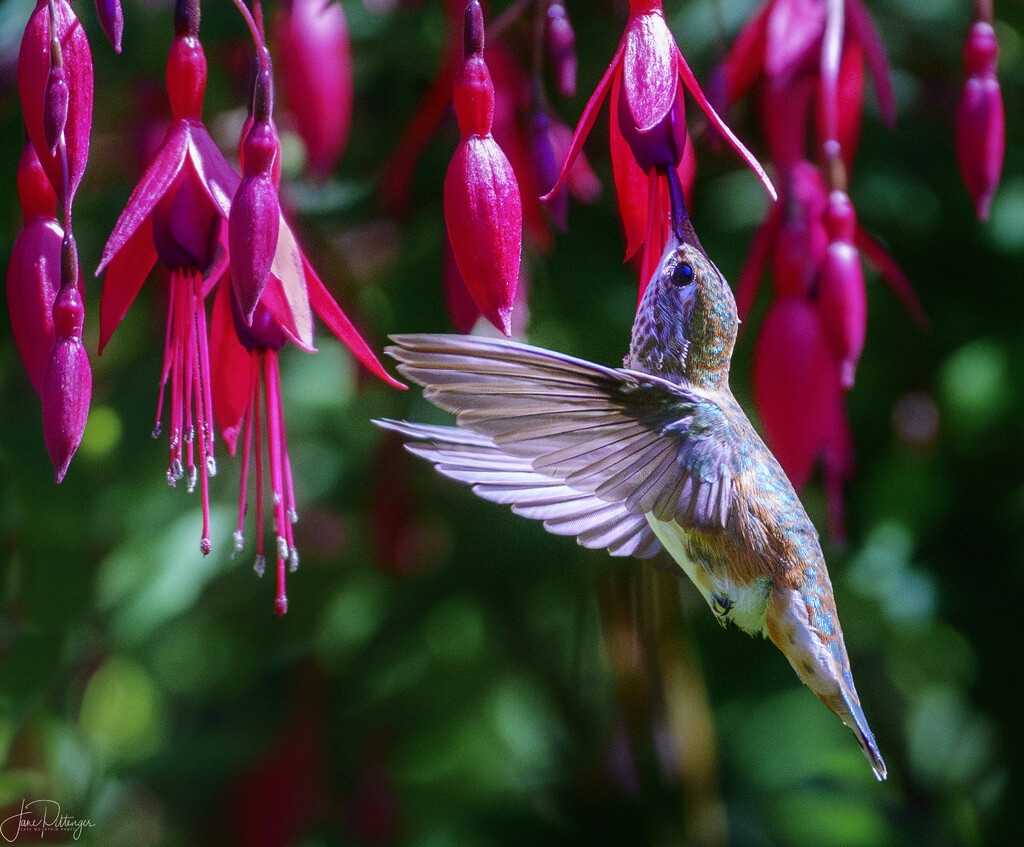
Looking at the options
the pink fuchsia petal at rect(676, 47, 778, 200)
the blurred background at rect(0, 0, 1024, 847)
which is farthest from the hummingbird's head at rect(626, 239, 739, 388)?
the blurred background at rect(0, 0, 1024, 847)

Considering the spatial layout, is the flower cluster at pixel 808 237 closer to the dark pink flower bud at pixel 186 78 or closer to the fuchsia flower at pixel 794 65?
the fuchsia flower at pixel 794 65

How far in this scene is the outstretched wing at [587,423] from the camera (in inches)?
20.8

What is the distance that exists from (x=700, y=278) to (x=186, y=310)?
11.2 inches

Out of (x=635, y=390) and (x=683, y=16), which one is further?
(x=683, y=16)

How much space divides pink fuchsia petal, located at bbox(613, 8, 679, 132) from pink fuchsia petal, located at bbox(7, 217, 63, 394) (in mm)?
286

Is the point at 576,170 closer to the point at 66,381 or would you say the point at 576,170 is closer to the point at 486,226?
the point at 486,226

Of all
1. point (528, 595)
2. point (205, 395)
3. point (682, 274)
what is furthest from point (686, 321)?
point (528, 595)

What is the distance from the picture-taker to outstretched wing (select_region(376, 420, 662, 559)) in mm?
674

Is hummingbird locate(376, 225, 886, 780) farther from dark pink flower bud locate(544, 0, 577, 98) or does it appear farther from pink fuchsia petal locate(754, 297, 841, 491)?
dark pink flower bud locate(544, 0, 577, 98)

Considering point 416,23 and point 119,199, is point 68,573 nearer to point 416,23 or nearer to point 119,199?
point 119,199

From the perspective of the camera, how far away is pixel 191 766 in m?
1.21

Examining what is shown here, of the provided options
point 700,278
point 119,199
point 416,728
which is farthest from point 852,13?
point 416,728

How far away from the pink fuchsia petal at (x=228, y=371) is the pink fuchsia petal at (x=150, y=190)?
0.29ft

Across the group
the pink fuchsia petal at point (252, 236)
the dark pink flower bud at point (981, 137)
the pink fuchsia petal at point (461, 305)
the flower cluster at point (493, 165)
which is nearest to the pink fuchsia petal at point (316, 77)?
the flower cluster at point (493, 165)
